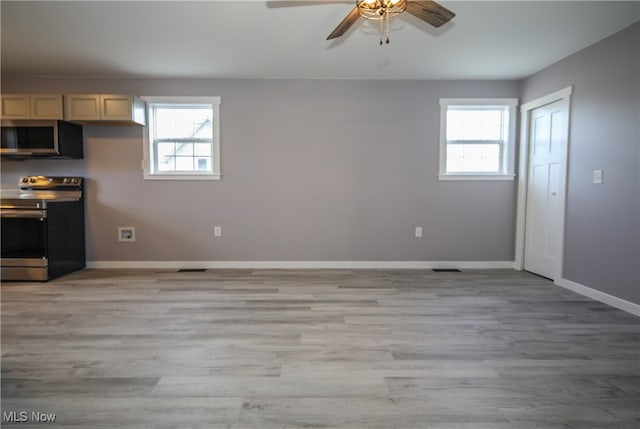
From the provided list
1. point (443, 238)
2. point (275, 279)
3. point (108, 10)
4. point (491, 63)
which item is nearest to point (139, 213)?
point (275, 279)

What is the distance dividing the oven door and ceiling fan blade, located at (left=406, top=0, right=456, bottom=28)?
4098 millimetres

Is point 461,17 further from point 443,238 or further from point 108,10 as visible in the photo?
point 108,10

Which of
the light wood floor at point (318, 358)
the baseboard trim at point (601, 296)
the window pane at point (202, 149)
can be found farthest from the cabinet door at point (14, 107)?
the baseboard trim at point (601, 296)

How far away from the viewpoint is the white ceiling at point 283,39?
99.1 inches

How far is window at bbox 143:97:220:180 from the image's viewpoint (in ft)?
13.6

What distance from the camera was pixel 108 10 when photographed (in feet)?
8.29

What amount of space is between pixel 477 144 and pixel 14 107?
562cm

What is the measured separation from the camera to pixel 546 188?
12.3 ft

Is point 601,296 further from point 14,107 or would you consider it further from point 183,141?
point 14,107

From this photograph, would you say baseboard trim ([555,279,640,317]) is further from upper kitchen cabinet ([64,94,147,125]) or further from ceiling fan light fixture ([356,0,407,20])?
upper kitchen cabinet ([64,94,147,125])

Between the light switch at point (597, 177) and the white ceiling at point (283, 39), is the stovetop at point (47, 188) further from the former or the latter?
the light switch at point (597, 177)

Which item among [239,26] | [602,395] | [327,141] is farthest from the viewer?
[327,141]

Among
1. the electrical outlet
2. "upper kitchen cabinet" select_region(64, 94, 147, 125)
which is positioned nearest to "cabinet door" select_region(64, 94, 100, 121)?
"upper kitchen cabinet" select_region(64, 94, 147, 125)

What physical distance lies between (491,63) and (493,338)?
118 inches
